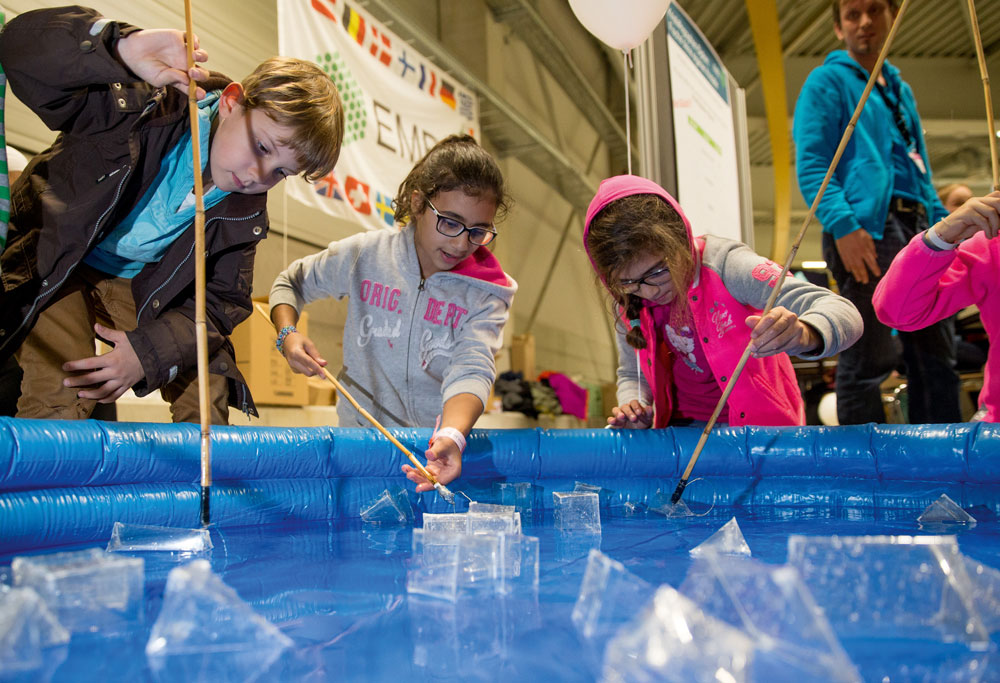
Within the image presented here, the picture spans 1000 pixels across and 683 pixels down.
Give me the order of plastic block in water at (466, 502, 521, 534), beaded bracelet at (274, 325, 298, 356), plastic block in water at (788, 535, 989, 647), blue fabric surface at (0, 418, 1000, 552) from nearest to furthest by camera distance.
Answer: plastic block in water at (788, 535, 989, 647) < plastic block in water at (466, 502, 521, 534) < blue fabric surface at (0, 418, 1000, 552) < beaded bracelet at (274, 325, 298, 356)

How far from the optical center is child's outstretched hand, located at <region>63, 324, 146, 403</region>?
→ 1.30 metres

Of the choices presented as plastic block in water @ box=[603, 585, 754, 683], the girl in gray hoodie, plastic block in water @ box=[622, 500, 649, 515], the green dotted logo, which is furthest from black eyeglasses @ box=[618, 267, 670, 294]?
the green dotted logo

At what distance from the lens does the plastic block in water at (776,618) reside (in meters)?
0.47

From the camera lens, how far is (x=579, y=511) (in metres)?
1.17

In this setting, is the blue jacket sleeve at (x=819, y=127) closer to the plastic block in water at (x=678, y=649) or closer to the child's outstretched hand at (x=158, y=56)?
the child's outstretched hand at (x=158, y=56)

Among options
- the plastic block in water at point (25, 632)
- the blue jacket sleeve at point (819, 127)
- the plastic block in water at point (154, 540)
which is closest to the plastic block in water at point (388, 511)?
the plastic block in water at point (154, 540)

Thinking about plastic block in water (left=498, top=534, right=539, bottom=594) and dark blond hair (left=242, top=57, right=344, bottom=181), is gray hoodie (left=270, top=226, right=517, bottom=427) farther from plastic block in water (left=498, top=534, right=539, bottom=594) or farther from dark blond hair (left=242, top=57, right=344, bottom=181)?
plastic block in water (left=498, top=534, right=539, bottom=594)

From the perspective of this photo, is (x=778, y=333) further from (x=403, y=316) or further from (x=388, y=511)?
(x=403, y=316)

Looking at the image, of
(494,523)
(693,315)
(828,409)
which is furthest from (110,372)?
(828,409)

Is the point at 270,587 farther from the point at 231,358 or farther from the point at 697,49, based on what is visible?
the point at 697,49

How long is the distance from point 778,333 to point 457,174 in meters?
0.83

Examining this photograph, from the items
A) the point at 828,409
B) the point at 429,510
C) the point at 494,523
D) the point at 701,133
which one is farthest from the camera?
the point at 828,409

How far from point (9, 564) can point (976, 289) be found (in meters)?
1.91

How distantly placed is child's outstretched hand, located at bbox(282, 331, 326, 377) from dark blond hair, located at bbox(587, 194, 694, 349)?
682 millimetres
